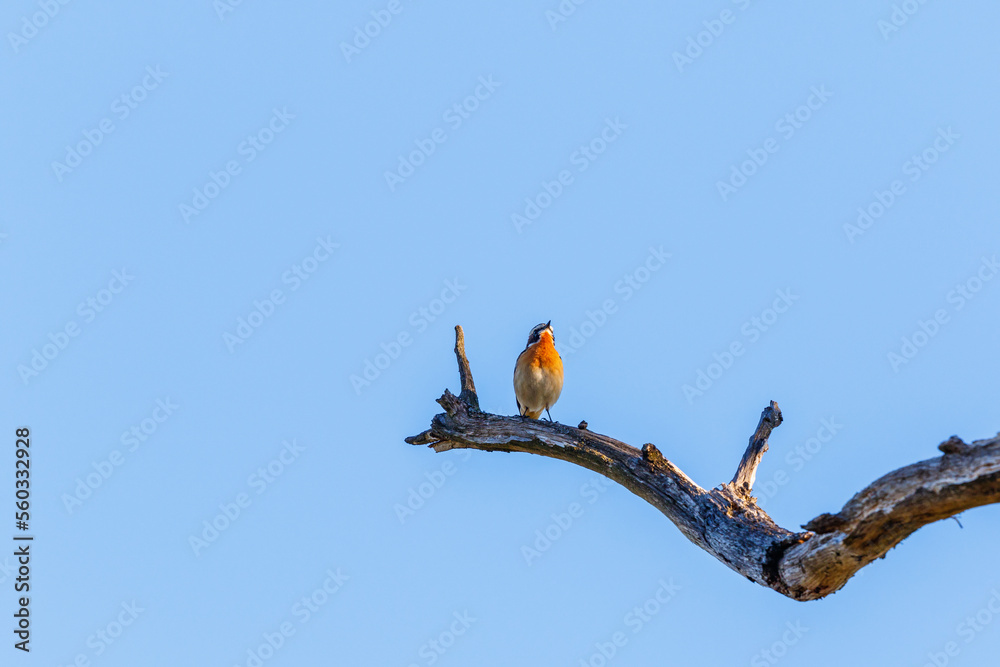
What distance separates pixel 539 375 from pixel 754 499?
506 centimetres

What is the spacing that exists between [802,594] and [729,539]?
26.9 inches

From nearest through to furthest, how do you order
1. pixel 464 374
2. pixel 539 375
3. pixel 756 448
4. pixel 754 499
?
pixel 754 499, pixel 756 448, pixel 464 374, pixel 539 375

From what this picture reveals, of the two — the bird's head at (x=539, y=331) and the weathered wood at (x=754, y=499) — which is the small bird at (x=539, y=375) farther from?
the weathered wood at (x=754, y=499)

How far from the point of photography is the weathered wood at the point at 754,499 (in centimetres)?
492

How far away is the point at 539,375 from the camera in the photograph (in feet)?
38.5

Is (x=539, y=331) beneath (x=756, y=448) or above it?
above

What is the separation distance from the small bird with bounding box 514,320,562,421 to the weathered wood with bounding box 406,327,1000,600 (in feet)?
7.73

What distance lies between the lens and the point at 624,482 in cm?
757

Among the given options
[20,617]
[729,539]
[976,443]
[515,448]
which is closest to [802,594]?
[729,539]

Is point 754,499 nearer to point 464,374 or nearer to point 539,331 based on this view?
point 464,374

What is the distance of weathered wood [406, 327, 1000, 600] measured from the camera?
492 cm

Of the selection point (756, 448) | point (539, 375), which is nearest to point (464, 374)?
point (539, 375)

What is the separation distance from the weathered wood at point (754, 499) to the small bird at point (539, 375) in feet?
7.73

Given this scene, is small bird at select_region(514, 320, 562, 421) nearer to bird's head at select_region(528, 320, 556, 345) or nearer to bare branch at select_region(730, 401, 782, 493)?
bird's head at select_region(528, 320, 556, 345)
